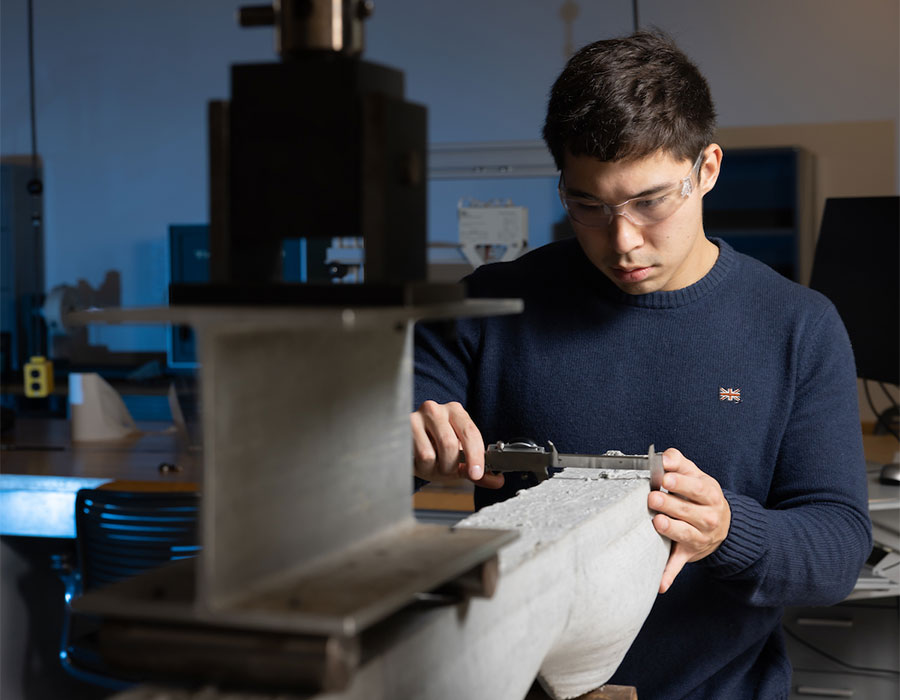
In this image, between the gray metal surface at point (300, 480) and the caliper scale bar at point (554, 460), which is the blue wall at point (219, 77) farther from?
the gray metal surface at point (300, 480)

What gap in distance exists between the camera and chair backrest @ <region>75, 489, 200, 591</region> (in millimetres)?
2535

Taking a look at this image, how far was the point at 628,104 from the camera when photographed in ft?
4.32

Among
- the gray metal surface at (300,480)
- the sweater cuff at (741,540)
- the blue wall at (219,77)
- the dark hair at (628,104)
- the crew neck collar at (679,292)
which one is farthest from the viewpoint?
the blue wall at (219,77)

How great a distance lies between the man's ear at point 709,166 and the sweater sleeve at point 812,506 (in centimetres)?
26

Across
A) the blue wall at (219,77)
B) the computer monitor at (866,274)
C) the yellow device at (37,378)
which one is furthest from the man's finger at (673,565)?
the yellow device at (37,378)

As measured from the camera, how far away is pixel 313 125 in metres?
0.57

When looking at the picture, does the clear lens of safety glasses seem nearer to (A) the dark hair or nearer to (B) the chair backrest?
(A) the dark hair

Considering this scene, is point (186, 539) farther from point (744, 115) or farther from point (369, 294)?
point (744, 115)

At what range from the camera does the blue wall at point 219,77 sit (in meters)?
4.00

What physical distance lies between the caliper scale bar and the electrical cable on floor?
2.07 metres

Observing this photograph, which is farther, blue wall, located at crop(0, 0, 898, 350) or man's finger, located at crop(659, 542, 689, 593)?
blue wall, located at crop(0, 0, 898, 350)

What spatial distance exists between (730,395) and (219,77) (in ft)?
12.7

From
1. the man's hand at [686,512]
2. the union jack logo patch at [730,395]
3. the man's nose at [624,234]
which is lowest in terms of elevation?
the man's hand at [686,512]

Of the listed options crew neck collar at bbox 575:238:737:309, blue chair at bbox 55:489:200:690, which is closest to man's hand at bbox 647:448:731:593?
crew neck collar at bbox 575:238:737:309
